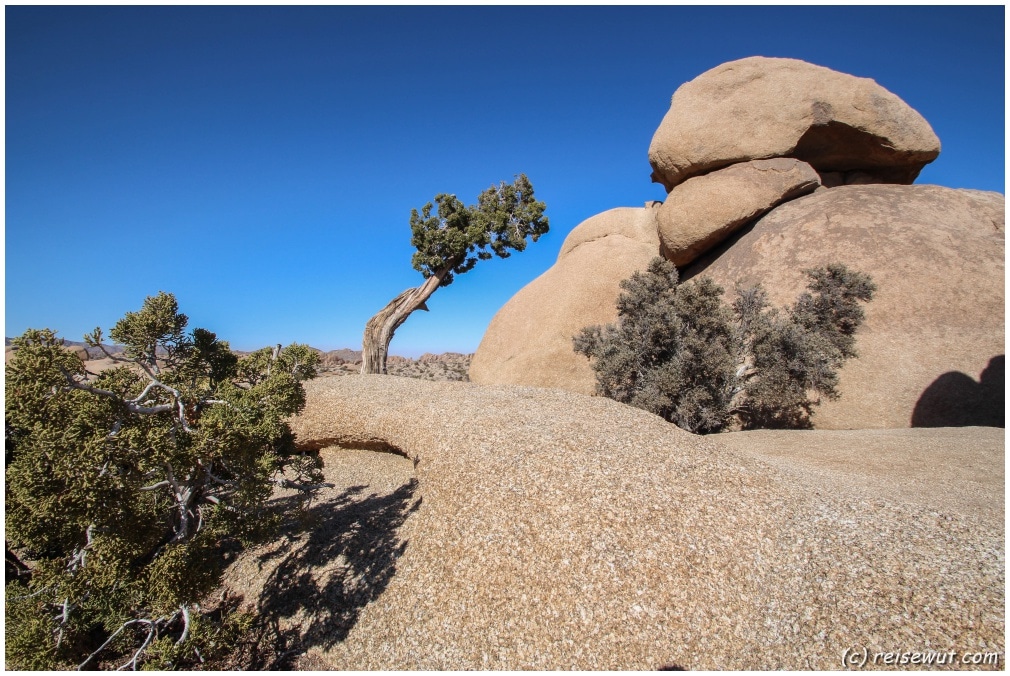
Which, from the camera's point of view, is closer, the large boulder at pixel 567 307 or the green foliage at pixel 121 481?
the green foliage at pixel 121 481

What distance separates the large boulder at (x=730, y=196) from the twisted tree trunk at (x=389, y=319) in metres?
9.63

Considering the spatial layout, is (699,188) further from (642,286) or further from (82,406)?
(82,406)

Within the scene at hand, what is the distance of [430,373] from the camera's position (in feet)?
90.2

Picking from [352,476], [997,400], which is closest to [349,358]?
[352,476]

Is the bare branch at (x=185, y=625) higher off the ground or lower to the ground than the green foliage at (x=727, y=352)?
lower

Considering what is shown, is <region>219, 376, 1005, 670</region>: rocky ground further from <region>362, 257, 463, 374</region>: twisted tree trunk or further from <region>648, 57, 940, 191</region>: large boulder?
<region>648, 57, 940, 191</region>: large boulder

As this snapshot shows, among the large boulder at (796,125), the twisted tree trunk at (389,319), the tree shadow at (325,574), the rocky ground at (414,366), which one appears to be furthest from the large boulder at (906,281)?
the rocky ground at (414,366)

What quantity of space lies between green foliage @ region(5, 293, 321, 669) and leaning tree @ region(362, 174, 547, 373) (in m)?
13.9

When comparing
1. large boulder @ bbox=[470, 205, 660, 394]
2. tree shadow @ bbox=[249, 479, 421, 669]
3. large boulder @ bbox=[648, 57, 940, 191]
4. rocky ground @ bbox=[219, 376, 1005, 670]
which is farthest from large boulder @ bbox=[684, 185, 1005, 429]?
tree shadow @ bbox=[249, 479, 421, 669]

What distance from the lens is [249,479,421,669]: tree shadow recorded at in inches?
252

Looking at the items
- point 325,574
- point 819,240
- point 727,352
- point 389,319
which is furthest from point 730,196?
point 325,574

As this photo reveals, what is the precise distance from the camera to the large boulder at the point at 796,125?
18.1 metres

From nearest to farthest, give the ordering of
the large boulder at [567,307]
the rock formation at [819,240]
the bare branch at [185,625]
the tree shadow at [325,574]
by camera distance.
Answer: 1. the bare branch at [185,625]
2. the tree shadow at [325,574]
3. the rock formation at [819,240]
4. the large boulder at [567,307]

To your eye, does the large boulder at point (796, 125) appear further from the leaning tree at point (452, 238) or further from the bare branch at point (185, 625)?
the bare branch at point (185, 625)
